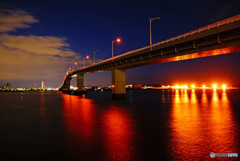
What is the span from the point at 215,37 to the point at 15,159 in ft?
101

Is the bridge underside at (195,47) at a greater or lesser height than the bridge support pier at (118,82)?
greater

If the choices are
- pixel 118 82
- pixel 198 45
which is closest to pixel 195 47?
pixel 198 45

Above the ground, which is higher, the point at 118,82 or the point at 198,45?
the point at 198,45

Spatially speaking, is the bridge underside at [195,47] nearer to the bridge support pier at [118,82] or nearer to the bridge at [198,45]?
the bridge at [198,45]

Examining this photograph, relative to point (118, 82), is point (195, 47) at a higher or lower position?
higher

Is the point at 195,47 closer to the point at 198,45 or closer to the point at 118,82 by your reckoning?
the point at 198,45

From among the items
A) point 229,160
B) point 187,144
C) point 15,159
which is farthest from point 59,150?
point 229,160

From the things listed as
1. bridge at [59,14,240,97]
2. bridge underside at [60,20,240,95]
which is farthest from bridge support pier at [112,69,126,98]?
bridge at [59,14,240,97]

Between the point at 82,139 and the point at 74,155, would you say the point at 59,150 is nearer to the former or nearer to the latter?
the point at 74,155

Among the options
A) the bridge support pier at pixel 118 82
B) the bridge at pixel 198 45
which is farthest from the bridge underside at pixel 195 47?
the bridge support pier at pixel 118 82

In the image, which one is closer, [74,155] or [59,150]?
[74,155]

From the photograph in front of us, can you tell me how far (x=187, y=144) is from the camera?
12.4 m

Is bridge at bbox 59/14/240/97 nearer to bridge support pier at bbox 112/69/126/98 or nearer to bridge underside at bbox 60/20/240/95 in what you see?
bridge underside at bbox 60/20/240/95

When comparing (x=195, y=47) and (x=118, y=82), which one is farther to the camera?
(x=118, y=82)
